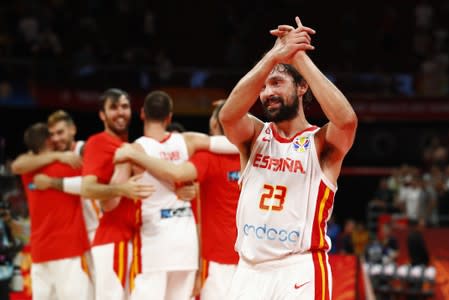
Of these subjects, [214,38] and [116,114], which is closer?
[116,114]

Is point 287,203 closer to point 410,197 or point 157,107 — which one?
point 157,107

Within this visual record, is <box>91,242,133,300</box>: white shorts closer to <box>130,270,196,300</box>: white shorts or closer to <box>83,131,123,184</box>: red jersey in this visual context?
<box>130,270,196,300</box>: white shorts

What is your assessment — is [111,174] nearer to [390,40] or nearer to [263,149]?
[263,149]

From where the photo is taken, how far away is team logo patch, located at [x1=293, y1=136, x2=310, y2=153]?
4746 mm

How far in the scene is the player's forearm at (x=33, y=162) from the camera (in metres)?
7.73

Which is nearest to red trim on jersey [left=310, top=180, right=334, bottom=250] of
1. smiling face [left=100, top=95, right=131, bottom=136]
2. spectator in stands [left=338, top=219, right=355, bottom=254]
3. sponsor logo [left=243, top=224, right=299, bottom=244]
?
sponsor logo [left=243, top=224, right=299, bottom=244]

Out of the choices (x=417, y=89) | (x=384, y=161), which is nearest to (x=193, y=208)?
(x=417, y=89)

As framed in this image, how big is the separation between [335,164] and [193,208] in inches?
95.4

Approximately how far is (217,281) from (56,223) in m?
1.83

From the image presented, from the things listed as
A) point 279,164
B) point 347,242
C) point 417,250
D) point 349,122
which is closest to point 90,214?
point 279,164

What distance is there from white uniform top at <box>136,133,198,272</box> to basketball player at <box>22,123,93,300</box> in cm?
124

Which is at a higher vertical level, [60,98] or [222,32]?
[222,32]

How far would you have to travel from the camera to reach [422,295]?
13.2 meters

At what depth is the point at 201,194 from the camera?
700 cm
